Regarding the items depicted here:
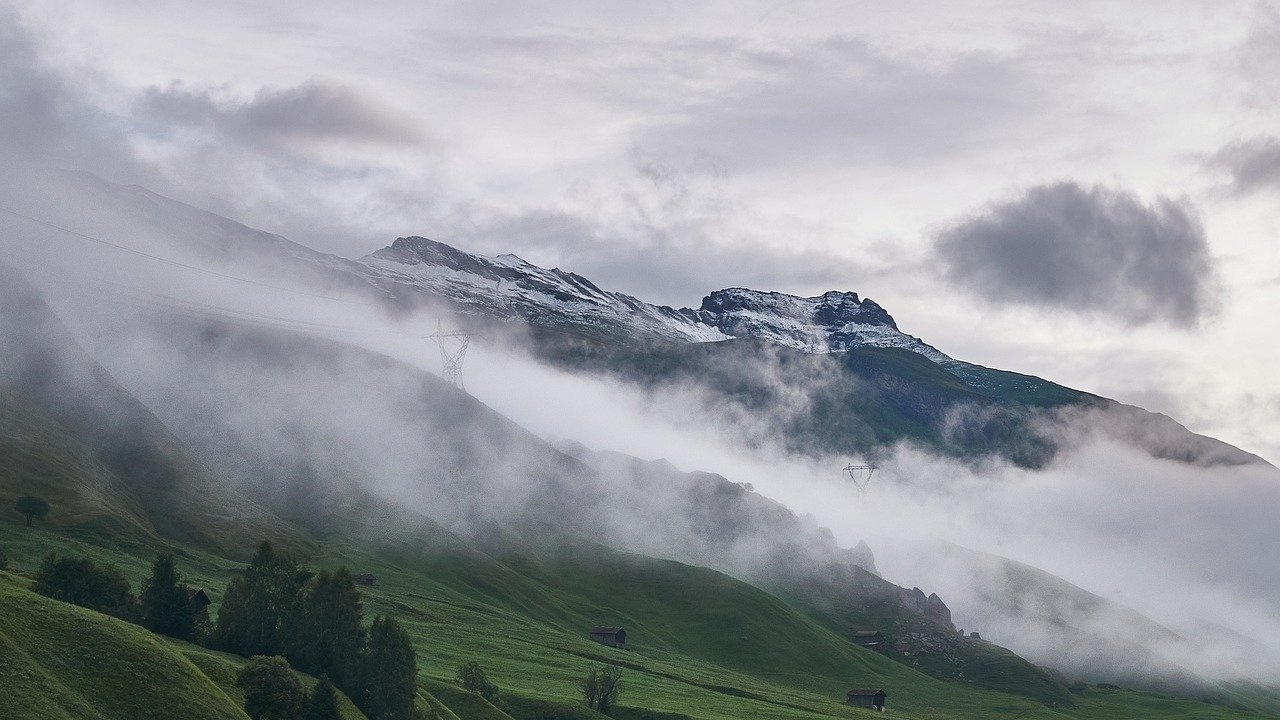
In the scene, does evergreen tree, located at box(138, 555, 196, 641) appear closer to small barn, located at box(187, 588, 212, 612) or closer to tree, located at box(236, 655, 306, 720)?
small barn, located at box(187, 588, 212, 612)

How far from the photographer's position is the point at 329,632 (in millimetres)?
116188

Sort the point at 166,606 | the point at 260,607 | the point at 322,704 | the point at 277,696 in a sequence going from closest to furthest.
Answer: the point at 277,696, the point at 322,704, the point at 166,606, the point at 260,607

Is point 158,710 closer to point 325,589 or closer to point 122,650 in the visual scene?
point 122,650

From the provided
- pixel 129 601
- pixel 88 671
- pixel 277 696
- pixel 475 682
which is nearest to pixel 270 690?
pixel 277 696

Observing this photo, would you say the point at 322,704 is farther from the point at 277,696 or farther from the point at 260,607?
the point at 260,607

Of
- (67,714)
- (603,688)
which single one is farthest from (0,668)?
(603,688)

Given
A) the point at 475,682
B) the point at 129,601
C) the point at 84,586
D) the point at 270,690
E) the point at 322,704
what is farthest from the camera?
the point at 475,682

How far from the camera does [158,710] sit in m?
78.5

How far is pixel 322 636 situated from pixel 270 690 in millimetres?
22416

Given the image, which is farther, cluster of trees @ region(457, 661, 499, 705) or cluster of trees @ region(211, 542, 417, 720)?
cluster of trees @ region(457, 661, 499, 705)

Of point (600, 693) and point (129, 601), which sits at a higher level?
point (129, 601)

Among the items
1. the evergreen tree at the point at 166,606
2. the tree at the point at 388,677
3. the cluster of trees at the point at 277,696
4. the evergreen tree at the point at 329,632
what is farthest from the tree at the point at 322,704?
the evergreen tree at the point at 166,606

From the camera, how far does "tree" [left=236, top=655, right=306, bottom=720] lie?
9231 cm

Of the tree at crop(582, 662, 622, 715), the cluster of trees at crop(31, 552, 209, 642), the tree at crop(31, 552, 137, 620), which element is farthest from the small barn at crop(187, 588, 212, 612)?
the tree at crop(582, 662, 622, 715)
